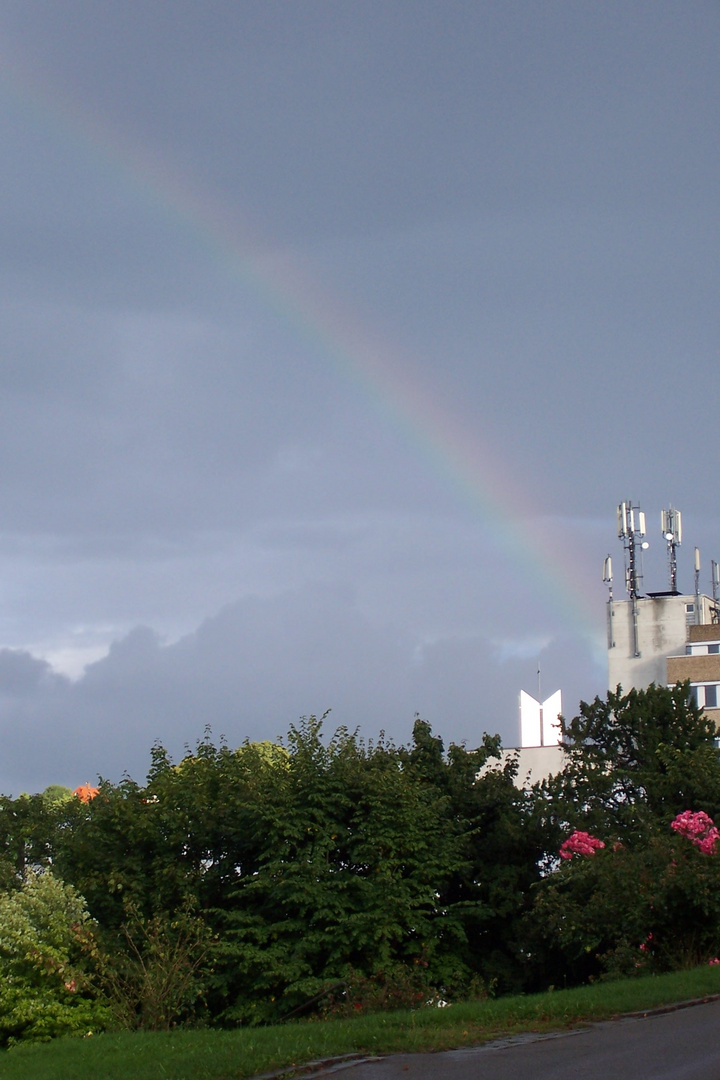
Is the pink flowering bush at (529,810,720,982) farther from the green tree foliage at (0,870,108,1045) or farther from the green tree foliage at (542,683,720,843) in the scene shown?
the green tree foliage at (0,870,108,1045)

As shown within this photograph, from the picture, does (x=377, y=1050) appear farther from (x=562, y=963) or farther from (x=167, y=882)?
(x=562, y=963)

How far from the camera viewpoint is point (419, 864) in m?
36.8

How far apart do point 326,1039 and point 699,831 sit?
13.5 meters

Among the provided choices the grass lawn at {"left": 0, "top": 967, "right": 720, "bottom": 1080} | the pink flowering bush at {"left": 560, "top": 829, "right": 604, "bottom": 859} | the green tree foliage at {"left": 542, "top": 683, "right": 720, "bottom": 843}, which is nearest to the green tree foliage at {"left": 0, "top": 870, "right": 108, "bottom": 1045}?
the grass lawn at {"left": 0, "top": 967, "right": 720, "bottom": 1080}

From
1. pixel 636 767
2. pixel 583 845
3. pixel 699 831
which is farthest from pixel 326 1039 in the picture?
Answer: pixel 636 767

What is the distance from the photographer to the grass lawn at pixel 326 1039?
14.3m

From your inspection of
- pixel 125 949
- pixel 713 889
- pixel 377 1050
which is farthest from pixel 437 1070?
pixel 125 949

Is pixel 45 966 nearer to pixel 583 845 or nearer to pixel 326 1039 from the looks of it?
pixel 326 1039

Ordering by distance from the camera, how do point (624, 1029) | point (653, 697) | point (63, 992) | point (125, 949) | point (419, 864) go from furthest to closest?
1. point (653, 697)
2. point (419, 864)
3. point (125, 949)
4. point (63, 992)
5. point (624, 1029)

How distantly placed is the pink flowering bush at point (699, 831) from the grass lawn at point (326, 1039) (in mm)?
4613

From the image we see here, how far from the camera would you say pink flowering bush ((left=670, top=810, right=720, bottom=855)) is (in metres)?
24.8

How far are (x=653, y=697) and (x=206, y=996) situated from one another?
21947 millimetres

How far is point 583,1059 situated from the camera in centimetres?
1347

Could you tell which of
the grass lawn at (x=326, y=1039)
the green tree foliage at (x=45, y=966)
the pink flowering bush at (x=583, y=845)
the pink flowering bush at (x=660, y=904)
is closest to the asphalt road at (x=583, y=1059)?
the grass lawn at (x=326, y=1039)
